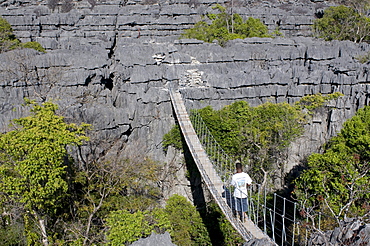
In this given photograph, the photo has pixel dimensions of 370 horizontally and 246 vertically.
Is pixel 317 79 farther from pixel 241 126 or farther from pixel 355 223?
pixel 355 223

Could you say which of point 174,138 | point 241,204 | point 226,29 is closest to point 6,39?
point 174,138

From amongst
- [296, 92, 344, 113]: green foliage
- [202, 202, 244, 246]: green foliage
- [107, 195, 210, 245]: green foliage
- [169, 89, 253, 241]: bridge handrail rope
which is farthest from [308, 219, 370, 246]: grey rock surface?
[296, 92, 344, 113]: green foliage

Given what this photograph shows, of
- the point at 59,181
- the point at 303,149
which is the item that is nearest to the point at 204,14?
the point at 303,149

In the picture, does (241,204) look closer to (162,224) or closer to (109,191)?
(162,224)

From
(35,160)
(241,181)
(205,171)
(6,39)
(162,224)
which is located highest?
(6,39)

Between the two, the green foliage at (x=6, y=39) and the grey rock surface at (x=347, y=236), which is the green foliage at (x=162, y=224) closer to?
the grey rock surface at (x=347, y=236)

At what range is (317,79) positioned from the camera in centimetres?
1716

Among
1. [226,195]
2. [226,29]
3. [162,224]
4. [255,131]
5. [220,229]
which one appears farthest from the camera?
[226,29]

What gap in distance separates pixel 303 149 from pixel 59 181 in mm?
11357

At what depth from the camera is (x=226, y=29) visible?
24.5m

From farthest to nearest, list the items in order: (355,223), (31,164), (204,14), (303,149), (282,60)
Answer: (204,14)
(282,60)
(303,149)
(31,164)
(355,223)

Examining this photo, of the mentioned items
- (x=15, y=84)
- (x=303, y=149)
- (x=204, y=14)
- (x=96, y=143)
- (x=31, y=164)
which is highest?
(x=204, y=14)

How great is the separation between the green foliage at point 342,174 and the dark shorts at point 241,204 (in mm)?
4179

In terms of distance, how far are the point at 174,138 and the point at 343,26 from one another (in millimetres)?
17893
